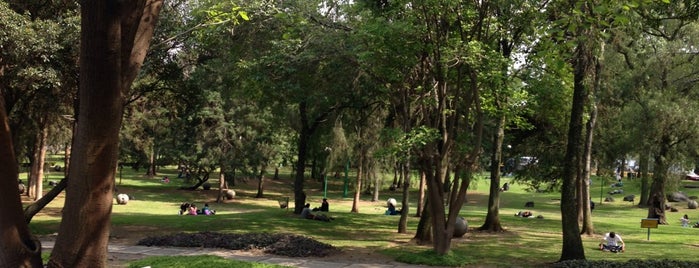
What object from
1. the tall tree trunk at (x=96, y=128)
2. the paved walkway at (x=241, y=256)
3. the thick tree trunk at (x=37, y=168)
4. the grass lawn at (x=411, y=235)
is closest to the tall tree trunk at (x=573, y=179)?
the grass lawn at (x=411, y=235)

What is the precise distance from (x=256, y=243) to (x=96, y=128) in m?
10.2

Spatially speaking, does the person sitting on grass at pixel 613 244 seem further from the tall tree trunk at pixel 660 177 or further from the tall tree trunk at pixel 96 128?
the tall tree trunk at pixel 660 177

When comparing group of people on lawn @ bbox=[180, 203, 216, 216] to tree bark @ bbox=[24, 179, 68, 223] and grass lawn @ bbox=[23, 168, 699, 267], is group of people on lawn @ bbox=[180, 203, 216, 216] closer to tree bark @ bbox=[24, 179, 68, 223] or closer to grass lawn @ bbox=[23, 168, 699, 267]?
grass lawn @ bbox=[23, 168, 699, 267]

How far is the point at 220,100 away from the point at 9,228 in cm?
3374

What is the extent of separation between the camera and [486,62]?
13203mm

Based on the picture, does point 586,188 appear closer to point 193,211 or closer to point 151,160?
point 193,211

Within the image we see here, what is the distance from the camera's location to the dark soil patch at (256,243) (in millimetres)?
14406

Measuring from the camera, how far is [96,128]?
5.36m

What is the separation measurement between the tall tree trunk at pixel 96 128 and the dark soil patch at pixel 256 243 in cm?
880

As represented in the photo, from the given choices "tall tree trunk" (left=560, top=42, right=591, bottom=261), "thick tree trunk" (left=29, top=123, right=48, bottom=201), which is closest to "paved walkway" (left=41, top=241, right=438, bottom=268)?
"tall tree trunk" (left=560, top=42, right=591, bottom=261)

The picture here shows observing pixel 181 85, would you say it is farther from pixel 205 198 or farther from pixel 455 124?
pixel 205 198

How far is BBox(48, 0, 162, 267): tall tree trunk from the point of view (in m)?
5.15

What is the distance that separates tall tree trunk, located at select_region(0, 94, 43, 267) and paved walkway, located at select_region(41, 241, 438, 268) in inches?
272

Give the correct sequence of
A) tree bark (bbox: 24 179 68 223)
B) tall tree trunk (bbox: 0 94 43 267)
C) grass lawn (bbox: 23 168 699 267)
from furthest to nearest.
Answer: grass lawn (bbox: 23 168 699 267), tree bark (bbox: 24 179 68 223), tall tree trunk (bbox: 0 94 43 267)
